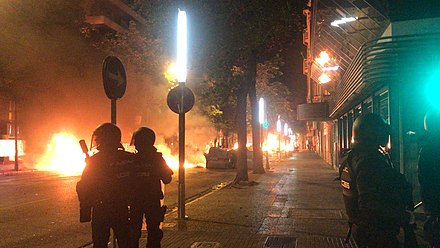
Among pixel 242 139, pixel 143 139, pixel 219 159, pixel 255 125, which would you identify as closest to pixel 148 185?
pixel 143 139

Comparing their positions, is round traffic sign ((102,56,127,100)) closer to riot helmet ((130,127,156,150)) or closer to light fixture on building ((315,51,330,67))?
riot helmet ((130,127,156,150))

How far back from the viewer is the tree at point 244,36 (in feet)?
50.3

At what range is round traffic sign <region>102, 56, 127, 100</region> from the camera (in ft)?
20.0

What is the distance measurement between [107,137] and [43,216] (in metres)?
7.04

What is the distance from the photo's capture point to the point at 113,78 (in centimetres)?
623

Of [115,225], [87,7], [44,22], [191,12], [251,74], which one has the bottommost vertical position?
[115,225]

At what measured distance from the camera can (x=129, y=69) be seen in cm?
4809

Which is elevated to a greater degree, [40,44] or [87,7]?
[87,7]

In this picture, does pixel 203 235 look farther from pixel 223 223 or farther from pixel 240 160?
pixel 240 160

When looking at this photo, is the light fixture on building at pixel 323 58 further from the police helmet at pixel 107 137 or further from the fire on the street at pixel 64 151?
the fire on the street at pixel 64 151

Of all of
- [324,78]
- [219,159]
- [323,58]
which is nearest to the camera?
[323,58]

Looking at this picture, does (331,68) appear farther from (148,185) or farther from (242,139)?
(148,185)

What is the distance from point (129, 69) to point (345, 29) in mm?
34533

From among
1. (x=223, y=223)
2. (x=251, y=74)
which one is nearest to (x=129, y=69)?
(x=251, y=74)
